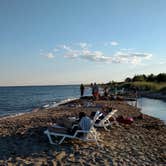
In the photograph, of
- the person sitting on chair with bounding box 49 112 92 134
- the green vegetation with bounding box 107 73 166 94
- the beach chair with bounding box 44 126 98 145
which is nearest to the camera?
the beach chair with bounding box 44 126 98 145

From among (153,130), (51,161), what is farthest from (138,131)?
(51,161)

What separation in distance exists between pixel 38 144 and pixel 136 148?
2.92m

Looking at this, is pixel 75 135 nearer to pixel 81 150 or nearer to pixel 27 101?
pixel 81 150

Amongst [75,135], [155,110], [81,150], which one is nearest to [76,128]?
[75,135]

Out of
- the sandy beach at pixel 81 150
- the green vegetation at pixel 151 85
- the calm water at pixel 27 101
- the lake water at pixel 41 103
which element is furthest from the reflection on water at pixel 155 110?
the green vegetation at pixel 151 85

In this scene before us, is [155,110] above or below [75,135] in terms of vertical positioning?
below

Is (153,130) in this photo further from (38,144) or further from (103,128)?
(38,144)

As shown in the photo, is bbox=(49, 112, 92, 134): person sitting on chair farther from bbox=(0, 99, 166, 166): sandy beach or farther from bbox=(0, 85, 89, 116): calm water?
bbox=(0, 85, 89, 116): calm water

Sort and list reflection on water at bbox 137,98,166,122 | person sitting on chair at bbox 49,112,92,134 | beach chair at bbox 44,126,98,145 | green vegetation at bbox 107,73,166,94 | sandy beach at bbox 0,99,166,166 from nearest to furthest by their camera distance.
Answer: sandy beach at bbox 0,99,166,166 < beach chair at bbox 44,126,98,145 < person sitting on chair at bbox 49,112,92,134 < reflection on water at bbox 137,98,166,122 < green vegetation at bbox 107,73,166,94

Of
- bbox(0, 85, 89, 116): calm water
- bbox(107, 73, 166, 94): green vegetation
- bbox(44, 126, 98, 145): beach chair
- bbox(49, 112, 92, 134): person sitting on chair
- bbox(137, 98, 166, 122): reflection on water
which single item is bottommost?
bbox(0, 85, 89, 116): calm water

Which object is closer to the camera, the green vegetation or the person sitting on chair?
the person sitting on chair

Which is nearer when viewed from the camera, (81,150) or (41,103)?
(81,150)

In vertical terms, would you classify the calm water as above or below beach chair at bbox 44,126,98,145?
below

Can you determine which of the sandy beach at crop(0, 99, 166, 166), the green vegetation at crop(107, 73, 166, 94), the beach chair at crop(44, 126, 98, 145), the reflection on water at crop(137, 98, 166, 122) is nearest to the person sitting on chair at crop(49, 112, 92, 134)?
the beach chair at crop(44, 126, 98, 145)
